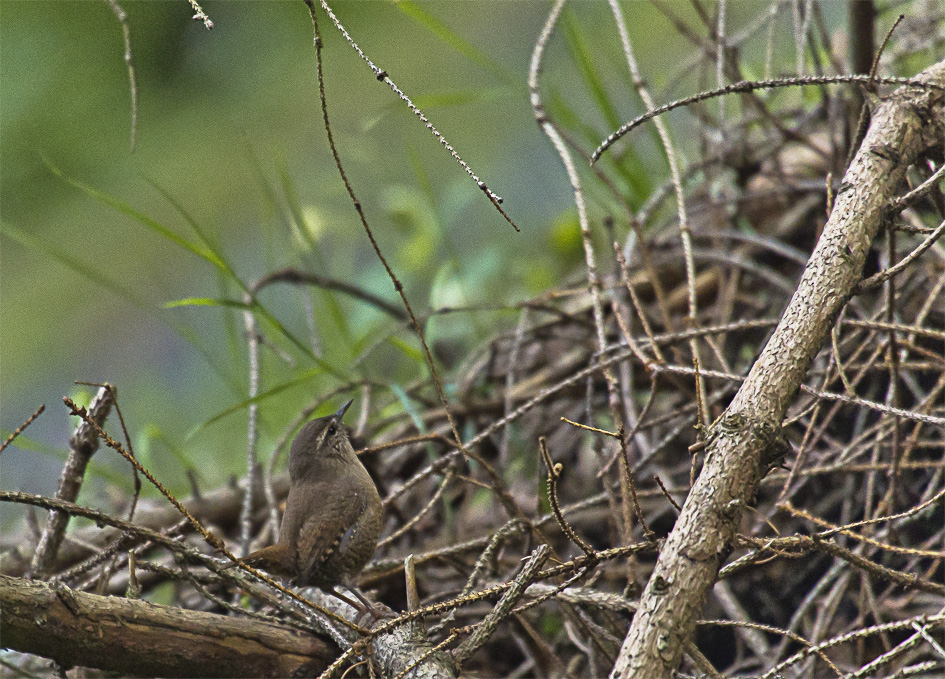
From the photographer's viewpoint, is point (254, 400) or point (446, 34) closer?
point (254, 400)

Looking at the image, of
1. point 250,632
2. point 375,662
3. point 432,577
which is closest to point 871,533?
point 432,577

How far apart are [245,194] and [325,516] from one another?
2252mm

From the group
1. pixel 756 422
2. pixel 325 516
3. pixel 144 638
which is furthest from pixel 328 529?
pixel 756 422

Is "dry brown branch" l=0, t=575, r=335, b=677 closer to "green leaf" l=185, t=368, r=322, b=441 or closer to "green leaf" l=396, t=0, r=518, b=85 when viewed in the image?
"green leaf" l=185, t=368, r=322, b=441

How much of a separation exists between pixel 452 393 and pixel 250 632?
1.40m

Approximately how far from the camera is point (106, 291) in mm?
3340

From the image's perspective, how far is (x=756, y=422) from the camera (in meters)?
1.24

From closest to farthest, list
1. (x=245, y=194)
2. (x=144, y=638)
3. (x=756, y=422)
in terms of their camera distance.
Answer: (x=756, y=422) < (x=144, y=638) < (x=245, y=194)

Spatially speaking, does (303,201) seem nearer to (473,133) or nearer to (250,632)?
(473,133)

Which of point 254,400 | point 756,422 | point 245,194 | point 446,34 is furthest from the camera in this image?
point 245,194

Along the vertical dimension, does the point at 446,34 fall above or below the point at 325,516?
above

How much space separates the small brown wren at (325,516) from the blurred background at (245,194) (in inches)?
8.6

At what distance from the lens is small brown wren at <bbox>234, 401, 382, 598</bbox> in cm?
200

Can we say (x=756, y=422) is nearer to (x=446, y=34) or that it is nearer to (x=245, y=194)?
(x=446, y=34)
